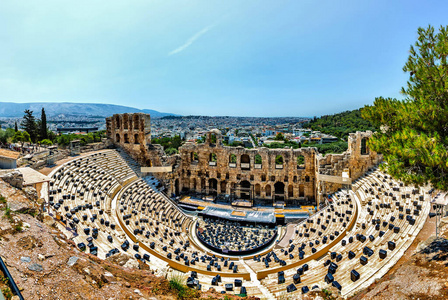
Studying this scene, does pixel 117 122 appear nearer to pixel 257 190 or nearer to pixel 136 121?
pixel 136 121

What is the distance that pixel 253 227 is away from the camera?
2438 cm

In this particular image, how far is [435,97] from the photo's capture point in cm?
972

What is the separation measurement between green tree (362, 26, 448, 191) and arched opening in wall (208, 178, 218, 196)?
23.5m

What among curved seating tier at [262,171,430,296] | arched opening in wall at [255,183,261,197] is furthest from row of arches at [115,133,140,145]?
curved seating tier at [262,171,430,296]

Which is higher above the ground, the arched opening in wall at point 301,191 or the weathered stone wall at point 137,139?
the weathered stone wall at point 137,139

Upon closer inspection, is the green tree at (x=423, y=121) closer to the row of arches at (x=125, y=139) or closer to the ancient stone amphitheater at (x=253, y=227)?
the ancient stone amphitheater at (x=253, y=227)

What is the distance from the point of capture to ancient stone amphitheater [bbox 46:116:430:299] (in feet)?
43.0

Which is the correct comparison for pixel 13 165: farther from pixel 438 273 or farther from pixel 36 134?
pixel 36 134

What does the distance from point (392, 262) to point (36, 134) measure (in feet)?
190

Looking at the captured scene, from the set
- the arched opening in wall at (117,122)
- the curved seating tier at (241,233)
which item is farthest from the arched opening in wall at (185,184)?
the arched opening in wall at (117,122)

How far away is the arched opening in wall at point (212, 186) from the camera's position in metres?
32.0

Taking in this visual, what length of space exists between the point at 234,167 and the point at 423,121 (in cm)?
2193

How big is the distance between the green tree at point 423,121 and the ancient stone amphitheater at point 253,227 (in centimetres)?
528

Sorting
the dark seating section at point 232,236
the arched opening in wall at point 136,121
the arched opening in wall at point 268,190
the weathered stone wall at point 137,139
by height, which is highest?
the arched opening in wall at point 136,121
